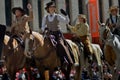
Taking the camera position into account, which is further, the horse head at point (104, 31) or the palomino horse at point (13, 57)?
the horse head at point (104, 31)

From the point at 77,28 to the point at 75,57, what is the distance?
1.95 meters

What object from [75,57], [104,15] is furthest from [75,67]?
[104,15]

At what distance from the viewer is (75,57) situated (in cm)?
1227

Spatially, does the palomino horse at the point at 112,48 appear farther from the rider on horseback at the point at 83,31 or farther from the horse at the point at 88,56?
the rider on horseback at the point at 83,31

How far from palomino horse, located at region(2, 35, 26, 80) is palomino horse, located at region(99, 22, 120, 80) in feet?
8.34

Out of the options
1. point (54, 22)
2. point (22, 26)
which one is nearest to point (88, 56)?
point (54, 22)

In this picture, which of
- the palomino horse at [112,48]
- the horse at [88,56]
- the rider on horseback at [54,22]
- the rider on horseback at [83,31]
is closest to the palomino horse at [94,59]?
the horse at [88,56]

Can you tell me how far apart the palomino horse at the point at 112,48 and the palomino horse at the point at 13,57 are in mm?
2542

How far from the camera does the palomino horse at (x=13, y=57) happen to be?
35.6 ft

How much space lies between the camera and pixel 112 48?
1100 cm

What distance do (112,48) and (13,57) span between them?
2.95 m

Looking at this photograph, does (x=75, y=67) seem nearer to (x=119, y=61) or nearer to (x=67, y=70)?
(x=67, y=70)

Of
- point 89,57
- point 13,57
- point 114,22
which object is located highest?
point 114,22

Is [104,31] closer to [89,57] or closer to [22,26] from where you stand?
[22,26]
